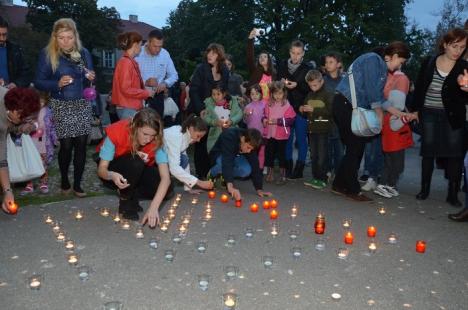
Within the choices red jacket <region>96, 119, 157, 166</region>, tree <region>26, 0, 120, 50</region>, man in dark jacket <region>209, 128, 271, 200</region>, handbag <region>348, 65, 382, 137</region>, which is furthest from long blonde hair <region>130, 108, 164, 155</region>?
tree <region>26, 0, 120, 50</region>

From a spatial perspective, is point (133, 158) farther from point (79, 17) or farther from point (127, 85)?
point (79, 17)

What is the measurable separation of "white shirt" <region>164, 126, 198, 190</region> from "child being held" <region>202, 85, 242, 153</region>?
46.3 inches

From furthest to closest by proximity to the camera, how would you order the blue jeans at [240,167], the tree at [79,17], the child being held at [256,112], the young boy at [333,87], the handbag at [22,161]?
1. the tree at [79,17]
2. the child being held at [256,112]
3. the young boy at [333,87]
4. the blue jeans at [240,167]
5. the handbag at [22,161]

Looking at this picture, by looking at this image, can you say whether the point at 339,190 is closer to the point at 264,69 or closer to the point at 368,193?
the point at 368,193

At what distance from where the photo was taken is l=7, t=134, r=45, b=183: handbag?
512 centimetres

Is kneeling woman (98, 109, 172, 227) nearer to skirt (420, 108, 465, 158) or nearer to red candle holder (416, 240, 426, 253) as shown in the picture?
red candle holder (416, 240, 426, 253)

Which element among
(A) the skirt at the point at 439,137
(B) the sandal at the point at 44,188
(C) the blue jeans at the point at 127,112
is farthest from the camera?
(B) the sandal at the point at 44,188

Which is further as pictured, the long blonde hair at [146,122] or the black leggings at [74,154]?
the black leggings at [74,154]

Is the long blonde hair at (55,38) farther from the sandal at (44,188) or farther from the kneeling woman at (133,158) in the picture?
the sandal at (44,188)

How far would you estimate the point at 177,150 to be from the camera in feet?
17.5

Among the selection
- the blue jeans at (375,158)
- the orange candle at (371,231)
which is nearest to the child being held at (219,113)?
the blue jeans at (375,158)

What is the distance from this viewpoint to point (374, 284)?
3.30 meters

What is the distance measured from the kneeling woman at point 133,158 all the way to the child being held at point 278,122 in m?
2.64

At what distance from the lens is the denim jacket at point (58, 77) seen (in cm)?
544
